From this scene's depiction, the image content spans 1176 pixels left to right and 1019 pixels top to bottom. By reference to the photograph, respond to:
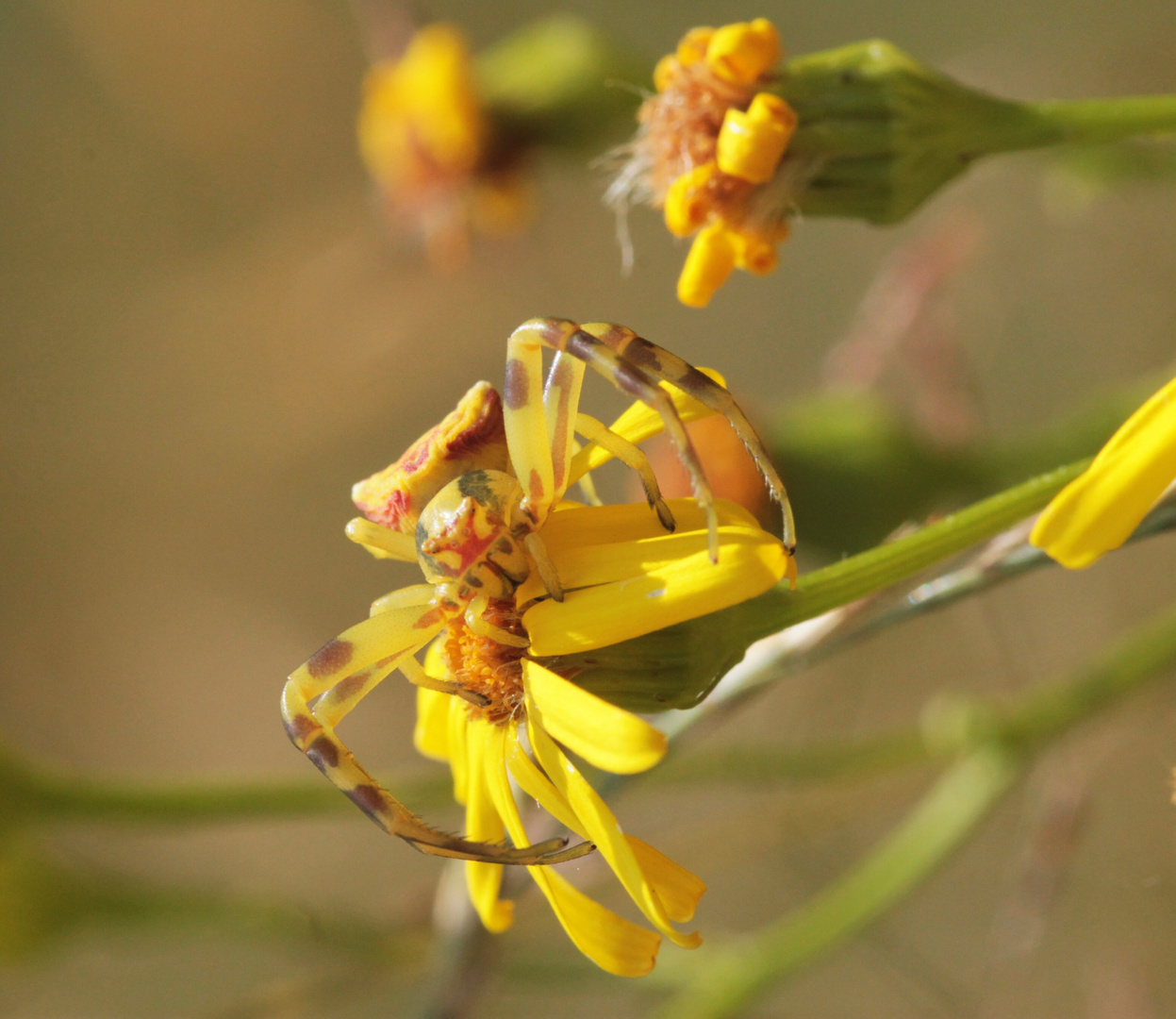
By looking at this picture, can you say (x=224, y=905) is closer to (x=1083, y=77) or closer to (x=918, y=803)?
(x=918, y=803)

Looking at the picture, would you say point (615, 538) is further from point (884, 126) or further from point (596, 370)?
point (884, 126)

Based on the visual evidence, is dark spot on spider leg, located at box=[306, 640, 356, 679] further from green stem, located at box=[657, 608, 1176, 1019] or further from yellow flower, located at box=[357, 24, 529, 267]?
yellow flower, located at box=[357, 24, 529, 267]

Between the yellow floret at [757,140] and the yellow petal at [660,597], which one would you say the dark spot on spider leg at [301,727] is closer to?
the yellow petal at [660,597]

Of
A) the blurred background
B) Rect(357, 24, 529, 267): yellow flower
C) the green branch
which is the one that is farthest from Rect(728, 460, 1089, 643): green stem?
Rect(357, 24, 529, 267): yellow flower

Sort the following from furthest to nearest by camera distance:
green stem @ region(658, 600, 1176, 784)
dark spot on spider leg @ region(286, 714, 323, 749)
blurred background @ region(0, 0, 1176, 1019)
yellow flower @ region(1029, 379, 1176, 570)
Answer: blurred background @ region(0, 0, 1176, 1019), green stem @ region(658, 600, 1176, 784), dark spot on spider leg @ region(286, 714, 323, 749), yellow flower @ region(1029, 379, 1176, 570)

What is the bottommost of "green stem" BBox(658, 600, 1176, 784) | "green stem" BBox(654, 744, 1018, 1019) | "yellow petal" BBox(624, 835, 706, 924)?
"green stem" BBox(654, 744, 1018, 1019)
